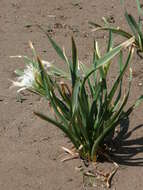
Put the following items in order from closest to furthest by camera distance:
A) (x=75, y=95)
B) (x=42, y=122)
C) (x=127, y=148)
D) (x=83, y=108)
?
(x=75, y=95)
(x=83, y=108)
(x=127, y=148)
(x=42, y=122)

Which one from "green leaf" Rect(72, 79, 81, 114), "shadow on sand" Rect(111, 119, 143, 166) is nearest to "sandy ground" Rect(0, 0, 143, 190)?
"shadow on sand" Rect(111, 119, 143, 166)

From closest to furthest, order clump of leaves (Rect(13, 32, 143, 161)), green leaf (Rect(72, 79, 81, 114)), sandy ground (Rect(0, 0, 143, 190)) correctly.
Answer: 1. green leaf (Rect(72, 79, 81, 114))
2. clump of leaves (Rect(13, 32, 143, 161))
3. sandy ground (Rect(0, 0, 143, 190))

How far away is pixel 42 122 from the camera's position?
4.12 m

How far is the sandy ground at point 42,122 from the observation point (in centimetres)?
360

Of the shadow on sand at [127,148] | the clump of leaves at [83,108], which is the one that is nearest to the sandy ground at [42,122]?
the shadow on sand at [127,148]

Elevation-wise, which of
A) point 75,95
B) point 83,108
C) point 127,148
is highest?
A: point 75,95

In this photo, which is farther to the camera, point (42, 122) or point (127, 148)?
point (42, 122)

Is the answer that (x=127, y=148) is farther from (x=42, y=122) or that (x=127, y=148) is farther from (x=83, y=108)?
(x=42, y=122)

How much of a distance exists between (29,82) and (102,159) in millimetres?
720

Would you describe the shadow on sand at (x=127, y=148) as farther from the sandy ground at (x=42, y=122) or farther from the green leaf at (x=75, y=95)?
the green leaf at (x=75, y=95)

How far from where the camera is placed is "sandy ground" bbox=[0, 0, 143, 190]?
142 inches

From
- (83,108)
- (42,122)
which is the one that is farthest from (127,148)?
(42,122)

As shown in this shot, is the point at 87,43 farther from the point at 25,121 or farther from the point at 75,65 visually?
the point at 75,65

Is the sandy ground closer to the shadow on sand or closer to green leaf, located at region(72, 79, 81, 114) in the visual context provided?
the shadow on sand
